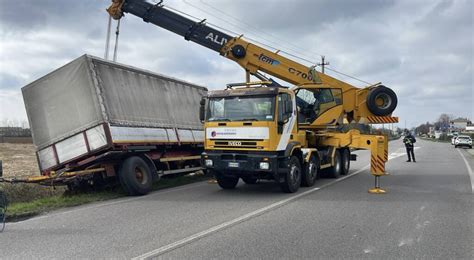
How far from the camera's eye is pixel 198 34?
14766 millimetres

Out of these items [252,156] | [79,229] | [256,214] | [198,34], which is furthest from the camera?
[198,34]

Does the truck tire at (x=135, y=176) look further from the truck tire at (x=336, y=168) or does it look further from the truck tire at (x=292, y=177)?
the truck tire at (x=336, y=168)

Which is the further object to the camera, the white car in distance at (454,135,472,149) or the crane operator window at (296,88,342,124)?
the white car in distance at (454,135,472,149)

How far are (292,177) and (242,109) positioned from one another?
86.4 inches

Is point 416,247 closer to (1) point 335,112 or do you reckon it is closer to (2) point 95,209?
(2) point 95,209

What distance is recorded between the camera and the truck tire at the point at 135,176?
10664mm

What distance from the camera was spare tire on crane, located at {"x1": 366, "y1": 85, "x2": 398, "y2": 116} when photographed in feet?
47.7

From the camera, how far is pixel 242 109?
10.6 metres

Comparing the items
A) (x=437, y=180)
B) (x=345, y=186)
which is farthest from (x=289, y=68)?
(x=437, y=180)

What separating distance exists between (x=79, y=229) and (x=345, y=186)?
783 centimetres

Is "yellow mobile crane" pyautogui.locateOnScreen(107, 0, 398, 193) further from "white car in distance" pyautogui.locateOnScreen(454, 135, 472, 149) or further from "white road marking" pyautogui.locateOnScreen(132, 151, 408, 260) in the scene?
"white car in distance" pyautogui.locateOnScreen(454, 135, 472, 149)

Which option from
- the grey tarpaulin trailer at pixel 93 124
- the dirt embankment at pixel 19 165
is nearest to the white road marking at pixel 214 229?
the grey tarpaulin trailer at pixel 93 124

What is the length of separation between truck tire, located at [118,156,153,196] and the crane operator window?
5.71 metres

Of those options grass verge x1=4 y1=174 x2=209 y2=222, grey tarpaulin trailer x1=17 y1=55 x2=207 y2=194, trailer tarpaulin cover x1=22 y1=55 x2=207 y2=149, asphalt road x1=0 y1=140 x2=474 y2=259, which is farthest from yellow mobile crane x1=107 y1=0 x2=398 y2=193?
grass verge x1=4 y1=174 x2=209 y2=222
